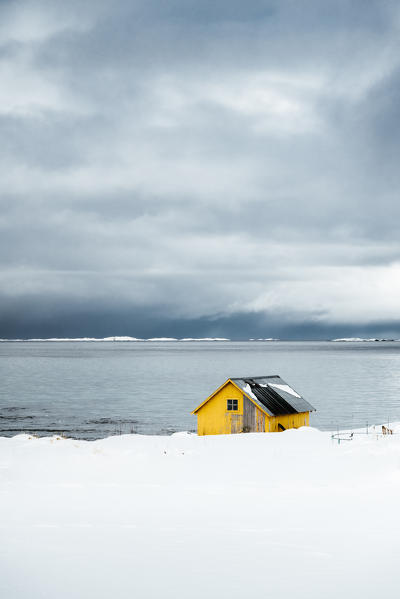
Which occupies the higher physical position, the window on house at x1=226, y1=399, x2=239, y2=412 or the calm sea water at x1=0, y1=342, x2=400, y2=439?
the window on house at x1=226, y1=399, x2=239, y2=412

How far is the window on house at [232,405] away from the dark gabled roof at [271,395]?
4.12 feet

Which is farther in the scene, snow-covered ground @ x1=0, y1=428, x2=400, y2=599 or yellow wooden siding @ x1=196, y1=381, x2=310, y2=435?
yellow wooden siding @ x1=196, y1=381, x2=310, y2=435

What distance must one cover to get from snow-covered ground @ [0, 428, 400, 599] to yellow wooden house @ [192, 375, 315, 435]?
10.5 meters

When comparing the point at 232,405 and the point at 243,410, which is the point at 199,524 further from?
the point at 232,405

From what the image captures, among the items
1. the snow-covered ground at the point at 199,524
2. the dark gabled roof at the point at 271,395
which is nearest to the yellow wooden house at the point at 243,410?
the dark gabled roof at the point at 271,395

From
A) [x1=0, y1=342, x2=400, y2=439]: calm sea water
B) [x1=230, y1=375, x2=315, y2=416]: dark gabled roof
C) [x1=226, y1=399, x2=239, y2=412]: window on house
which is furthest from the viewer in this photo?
[x1=0, y1=342, x2=400, y2=439]: calm sea water

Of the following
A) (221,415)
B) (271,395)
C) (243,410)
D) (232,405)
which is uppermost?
(271,395)

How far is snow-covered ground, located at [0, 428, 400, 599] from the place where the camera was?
1411 centimetres

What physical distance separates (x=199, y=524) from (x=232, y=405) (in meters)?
26.1

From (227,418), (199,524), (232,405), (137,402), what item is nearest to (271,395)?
(232,405)

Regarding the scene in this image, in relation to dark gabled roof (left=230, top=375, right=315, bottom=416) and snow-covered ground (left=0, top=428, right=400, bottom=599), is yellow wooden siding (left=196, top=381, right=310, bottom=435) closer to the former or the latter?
dark gabled roof (left=230, top=375, right=315, bottom=416)

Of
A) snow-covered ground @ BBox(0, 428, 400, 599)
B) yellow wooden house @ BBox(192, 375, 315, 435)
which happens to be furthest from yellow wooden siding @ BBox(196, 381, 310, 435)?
snow-covered ground @ BBox(0, 428, 400, 599)

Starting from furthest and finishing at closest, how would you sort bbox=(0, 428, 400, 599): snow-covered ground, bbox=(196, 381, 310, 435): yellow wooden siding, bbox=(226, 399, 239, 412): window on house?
bbox=(226, 399, 239, 412): window on house
bbox=(196, 381, 310, 435): yellow wooden siding
bbox=(0, 428, 400, 599): snow-covered ground

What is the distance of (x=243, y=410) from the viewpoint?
4462 centimetres
